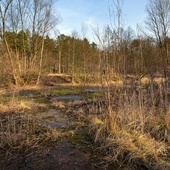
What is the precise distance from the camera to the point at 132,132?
10.3ft

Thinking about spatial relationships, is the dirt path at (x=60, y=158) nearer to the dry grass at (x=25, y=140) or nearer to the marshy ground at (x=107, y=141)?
the marshy ground at (x=107, y=141)

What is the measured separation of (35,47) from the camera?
15094 mm

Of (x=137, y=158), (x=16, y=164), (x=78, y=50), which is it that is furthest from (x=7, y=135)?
(x=78, y=50)

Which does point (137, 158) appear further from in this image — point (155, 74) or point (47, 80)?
point (47, 80)

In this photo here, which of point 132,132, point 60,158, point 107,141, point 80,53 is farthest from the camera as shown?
point 80,53

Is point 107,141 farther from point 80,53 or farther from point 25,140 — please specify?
point 80,53

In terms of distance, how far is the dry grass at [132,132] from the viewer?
2.51m

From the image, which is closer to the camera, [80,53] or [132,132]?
[132,132]

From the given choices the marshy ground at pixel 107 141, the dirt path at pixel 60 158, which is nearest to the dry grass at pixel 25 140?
the marshy ground at pixel 107 141

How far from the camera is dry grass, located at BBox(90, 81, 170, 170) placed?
99.0 inches

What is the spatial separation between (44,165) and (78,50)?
54.0 ft

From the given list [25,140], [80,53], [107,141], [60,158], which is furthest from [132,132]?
[80,53]

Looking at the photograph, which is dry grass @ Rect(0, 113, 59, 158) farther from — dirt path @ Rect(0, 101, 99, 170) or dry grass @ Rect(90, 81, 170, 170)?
dry grass @ Rect(90, 81, 170, 170)

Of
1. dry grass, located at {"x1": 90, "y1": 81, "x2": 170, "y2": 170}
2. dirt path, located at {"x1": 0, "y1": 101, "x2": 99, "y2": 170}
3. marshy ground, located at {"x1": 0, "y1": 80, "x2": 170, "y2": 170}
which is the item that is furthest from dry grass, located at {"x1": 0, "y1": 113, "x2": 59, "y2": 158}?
dry grass, located at {"x1": 90, "y1": 81, "x2": 170, "y2": 170}
